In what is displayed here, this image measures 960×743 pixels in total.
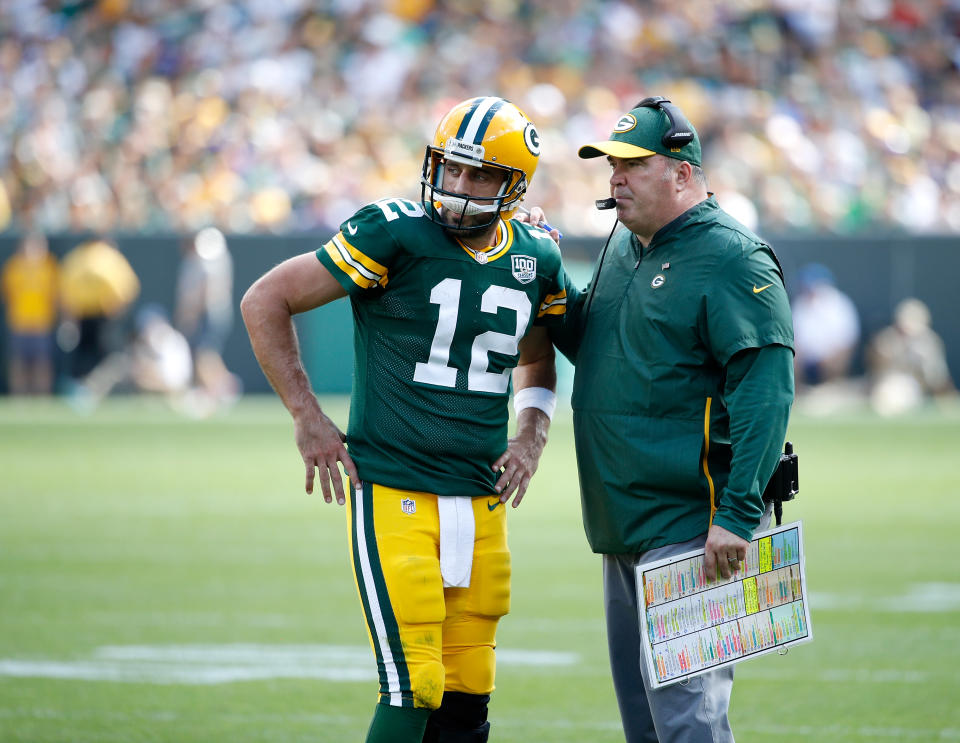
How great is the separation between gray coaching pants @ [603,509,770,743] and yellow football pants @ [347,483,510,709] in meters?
0.30

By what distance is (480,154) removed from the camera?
145 inches

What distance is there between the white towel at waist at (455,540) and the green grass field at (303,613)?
1.37 metres

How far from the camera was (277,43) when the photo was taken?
2052cm

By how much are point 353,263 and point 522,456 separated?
0.75m

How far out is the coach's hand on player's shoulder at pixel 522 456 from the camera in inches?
153

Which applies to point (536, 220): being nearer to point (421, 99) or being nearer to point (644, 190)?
point (644, 190)

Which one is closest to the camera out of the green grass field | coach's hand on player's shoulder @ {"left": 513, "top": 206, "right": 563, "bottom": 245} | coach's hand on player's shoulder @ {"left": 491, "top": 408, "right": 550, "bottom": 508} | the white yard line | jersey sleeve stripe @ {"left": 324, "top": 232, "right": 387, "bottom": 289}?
jersey sleeve stripe @ {"left": 324, "top": 232, "right": 387, "bottom": 289}

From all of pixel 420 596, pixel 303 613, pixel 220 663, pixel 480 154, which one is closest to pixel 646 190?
pixel 480 154

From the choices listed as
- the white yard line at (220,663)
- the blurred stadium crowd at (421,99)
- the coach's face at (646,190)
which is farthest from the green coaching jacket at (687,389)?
the blurred stadium crowd at (421,99)

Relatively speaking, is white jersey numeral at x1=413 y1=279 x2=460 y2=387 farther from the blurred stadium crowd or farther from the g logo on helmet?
the blurred stadium crowd

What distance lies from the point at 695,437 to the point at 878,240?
1399cm

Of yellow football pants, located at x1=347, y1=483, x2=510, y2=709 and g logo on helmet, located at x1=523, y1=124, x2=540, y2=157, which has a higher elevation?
g logo on helmet, located at x1=523, y1=124, x2=540, y2=157

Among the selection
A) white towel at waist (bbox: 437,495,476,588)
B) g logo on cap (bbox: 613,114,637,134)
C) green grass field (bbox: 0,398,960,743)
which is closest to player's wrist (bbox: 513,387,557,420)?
white towel at waist (bbox: 437,495,476,588)

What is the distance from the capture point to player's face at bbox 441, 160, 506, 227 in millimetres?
3699
